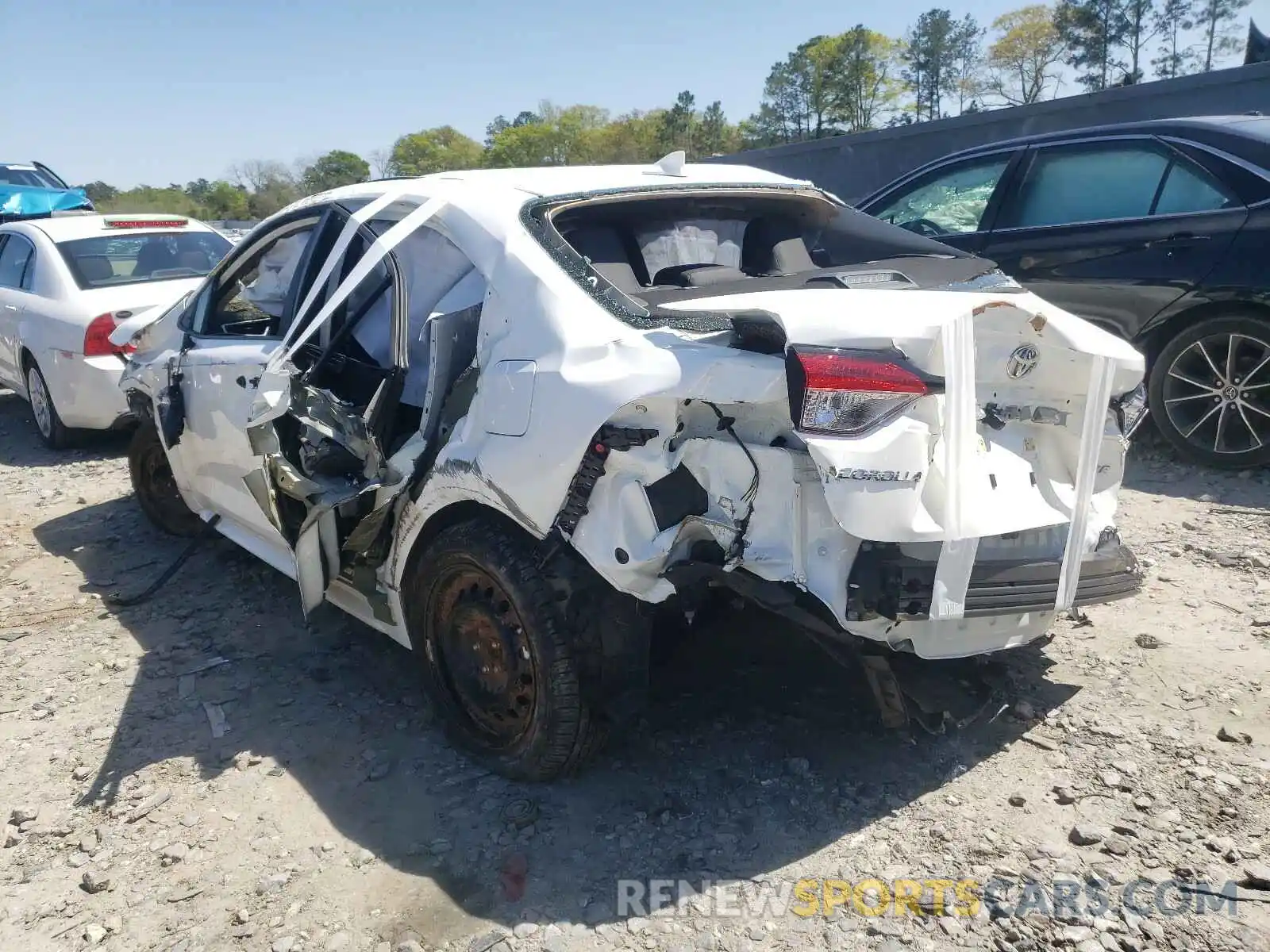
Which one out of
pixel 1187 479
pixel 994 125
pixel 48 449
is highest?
pixel 994 125

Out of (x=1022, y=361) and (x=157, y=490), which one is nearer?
(x=1022, y=361)

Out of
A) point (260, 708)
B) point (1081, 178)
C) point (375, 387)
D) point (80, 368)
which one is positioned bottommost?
point (260, 708)

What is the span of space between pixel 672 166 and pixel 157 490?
3.48 metres

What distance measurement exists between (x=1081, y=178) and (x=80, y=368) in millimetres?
6693

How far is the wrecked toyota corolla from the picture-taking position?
2207 millimetres

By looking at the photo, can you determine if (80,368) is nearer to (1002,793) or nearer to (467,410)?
(467,410)

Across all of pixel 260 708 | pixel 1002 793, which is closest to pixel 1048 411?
pixel 1002 793

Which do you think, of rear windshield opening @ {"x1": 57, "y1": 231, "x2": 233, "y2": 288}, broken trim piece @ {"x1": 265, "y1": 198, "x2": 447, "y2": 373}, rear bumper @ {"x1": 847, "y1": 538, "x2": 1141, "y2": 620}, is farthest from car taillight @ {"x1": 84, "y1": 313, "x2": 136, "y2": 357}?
rear bumper @ {"x1": 847, "y1": 538, "x2": 1141, "y2": 620}

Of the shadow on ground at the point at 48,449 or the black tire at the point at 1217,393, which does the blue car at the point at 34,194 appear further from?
the black tire at the point at 1217,393

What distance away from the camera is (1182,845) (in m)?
2.39

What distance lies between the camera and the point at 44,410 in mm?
7348

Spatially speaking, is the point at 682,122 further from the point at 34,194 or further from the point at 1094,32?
the point at 34,194

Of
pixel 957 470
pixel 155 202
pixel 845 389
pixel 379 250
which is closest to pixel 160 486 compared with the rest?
pixel 379 250

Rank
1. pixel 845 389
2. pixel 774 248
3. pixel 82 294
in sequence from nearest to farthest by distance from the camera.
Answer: pixel 845 389
pixel 774 248
pixel 82 294
